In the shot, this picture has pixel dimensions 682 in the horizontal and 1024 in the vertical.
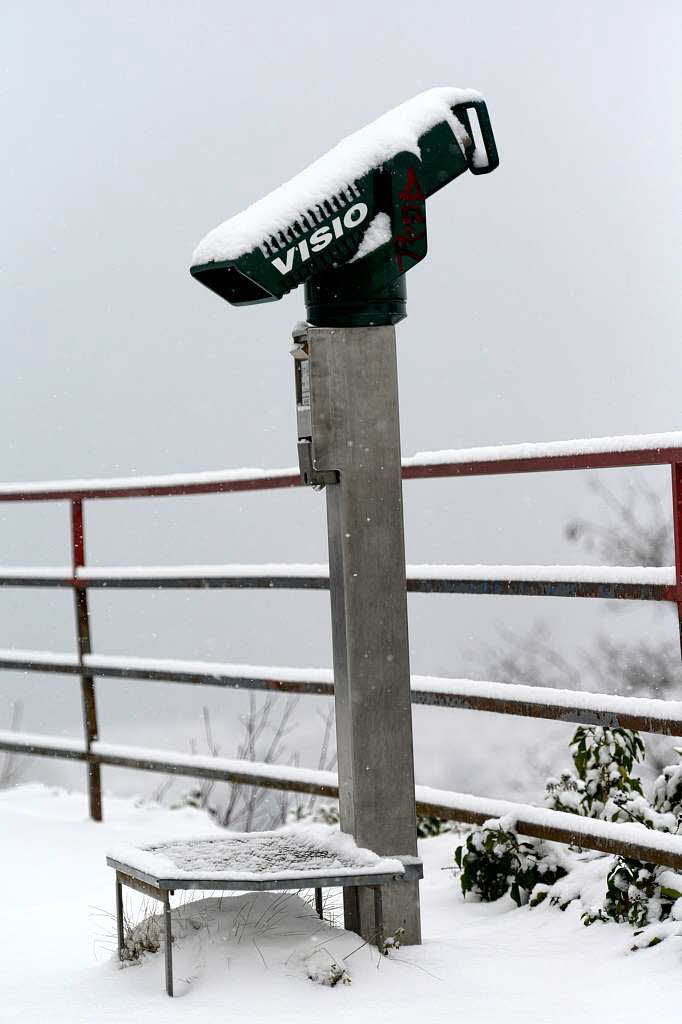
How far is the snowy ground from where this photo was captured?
2727 mm

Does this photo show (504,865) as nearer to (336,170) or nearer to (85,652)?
(336,170)

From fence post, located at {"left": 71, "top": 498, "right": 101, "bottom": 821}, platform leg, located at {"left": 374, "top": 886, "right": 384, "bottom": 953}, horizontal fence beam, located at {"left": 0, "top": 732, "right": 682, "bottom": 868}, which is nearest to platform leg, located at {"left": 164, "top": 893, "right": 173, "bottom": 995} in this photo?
platform leg, located at {"left": 374, "top": 886, "right": 384, "bottom": 953}

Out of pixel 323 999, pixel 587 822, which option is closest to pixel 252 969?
pixel 323 999

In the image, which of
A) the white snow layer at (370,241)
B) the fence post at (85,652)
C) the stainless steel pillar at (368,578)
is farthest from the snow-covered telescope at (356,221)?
the fence post at (85,652)

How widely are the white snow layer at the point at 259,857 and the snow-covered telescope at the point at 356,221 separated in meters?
1.27

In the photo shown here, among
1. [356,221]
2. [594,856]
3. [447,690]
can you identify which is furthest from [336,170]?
[594,856]

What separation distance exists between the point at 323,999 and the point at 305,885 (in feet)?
0.77

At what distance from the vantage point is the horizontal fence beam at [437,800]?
3.22 metres

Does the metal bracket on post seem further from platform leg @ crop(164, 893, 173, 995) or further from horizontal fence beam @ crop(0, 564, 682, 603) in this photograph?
platform leg @ crop(164, 893, 173, 995)

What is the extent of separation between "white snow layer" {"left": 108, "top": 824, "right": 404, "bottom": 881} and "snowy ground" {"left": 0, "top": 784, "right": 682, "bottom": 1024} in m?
0.12

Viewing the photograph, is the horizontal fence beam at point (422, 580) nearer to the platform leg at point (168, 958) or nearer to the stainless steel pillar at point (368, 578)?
the stainless steel pillar at point (368, 578)

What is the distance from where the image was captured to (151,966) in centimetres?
300

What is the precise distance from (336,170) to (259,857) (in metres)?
1.62

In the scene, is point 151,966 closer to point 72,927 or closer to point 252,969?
point 252,969
